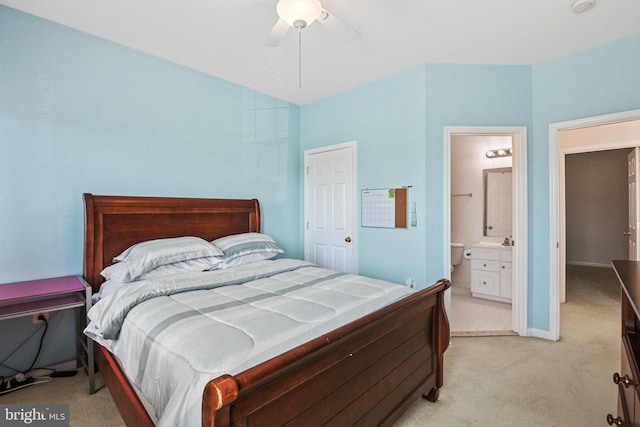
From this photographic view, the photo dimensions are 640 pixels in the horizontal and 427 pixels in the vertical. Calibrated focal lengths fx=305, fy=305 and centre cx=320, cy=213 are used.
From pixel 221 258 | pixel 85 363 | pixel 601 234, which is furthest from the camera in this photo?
pixel 601 234

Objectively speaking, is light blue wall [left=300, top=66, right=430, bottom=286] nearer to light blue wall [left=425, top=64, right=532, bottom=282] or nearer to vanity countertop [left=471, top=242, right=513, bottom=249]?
light blue wall [left=425, top=64, right=532, bottom=282]

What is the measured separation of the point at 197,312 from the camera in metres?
1.62

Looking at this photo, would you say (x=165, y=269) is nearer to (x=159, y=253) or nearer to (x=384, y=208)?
(x=159, y=253)

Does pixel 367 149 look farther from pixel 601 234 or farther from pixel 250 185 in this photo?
pixel 601 234

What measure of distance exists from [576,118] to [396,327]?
2.67 metres

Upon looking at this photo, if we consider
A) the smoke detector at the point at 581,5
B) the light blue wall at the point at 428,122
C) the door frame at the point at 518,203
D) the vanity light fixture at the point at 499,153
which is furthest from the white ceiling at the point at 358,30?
the vanity light fixture at the point at 499,153

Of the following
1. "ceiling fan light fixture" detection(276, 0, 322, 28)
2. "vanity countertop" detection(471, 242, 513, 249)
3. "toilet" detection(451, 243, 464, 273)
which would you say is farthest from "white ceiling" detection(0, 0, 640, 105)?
"toilet" detection(451, 243, 464, 273)

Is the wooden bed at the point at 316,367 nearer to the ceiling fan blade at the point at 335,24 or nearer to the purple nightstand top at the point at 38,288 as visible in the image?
the purple nightstand top at the point at 38,288

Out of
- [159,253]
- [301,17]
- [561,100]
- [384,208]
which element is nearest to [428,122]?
[384,208]

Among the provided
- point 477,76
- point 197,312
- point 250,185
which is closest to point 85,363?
point 197,312

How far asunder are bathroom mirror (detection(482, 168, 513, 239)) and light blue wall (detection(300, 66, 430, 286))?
2030 mm

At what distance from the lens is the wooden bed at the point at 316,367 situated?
1.00 meters

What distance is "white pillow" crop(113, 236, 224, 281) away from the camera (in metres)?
2.29

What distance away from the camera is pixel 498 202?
4410mm
